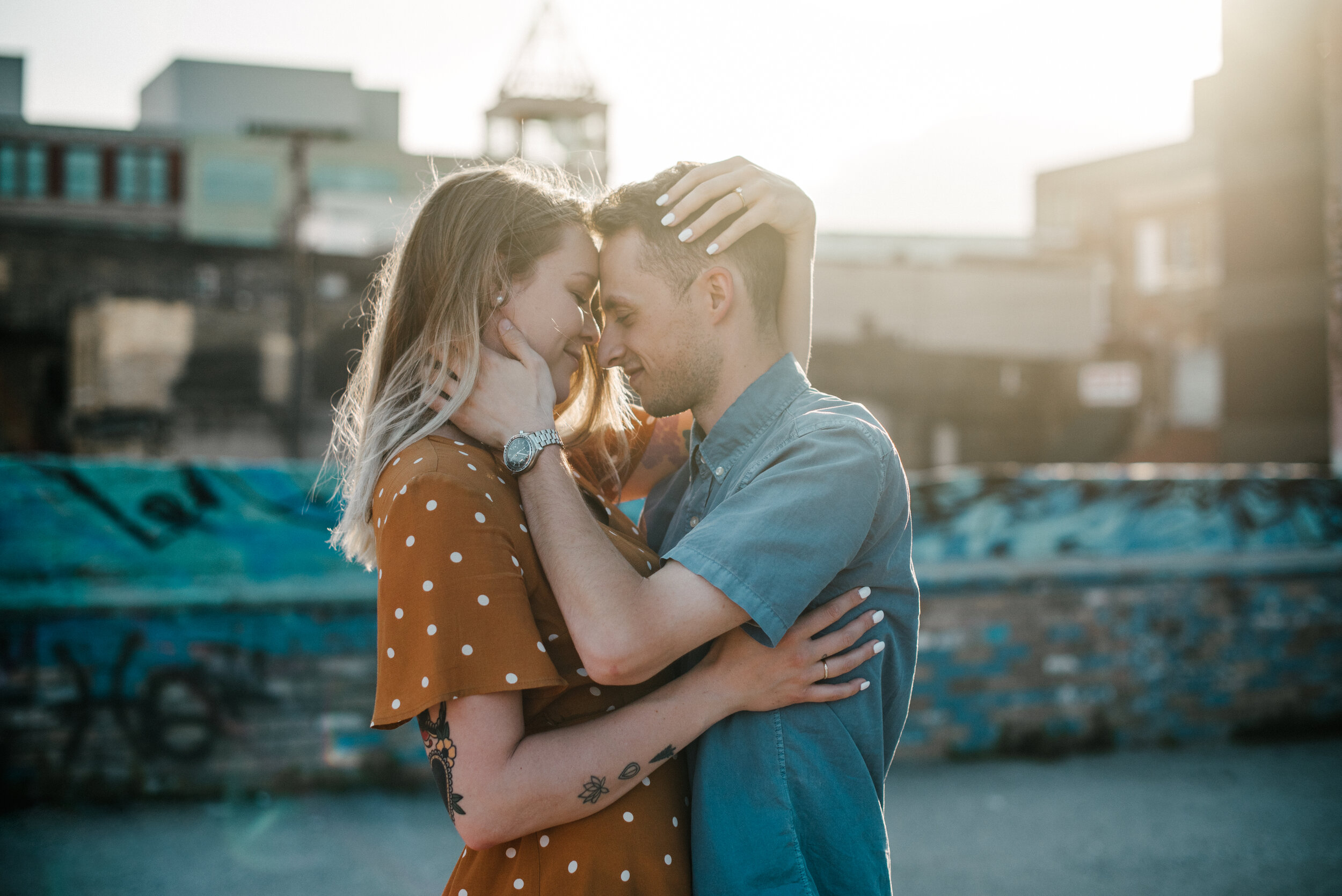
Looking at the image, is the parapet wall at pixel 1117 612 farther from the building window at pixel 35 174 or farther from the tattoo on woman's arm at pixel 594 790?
the building window at pixel 35 174

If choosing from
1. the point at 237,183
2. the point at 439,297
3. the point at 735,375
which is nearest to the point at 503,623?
the point at 439,297

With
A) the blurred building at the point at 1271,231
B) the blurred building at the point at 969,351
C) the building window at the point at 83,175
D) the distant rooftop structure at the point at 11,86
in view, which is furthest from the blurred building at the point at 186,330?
the distant rooftop structure at the point at 11,86

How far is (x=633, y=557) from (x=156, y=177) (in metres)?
44.9

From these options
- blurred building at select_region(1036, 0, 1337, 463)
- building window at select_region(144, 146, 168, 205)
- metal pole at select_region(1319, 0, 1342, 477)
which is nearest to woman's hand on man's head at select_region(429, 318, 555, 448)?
metal pole at select_region(1319, 0, 1342, 477)

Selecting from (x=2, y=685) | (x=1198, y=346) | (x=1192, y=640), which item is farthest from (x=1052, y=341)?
(x=2, y=685)

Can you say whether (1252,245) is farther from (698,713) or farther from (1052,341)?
(1052,341)

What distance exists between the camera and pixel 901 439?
86.9ft

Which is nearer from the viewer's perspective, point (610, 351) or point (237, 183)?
point (610, 351)

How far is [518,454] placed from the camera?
5.68 feet

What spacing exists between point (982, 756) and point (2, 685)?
6.20m

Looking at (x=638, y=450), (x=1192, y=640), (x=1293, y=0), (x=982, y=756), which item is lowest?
(x=982, y=756)

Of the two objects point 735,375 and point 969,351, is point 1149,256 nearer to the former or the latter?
point 969,351

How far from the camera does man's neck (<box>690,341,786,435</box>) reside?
6.80ft

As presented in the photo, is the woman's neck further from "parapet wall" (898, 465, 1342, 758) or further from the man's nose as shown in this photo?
"parapet wall" (898, 465, 1342, 758)
